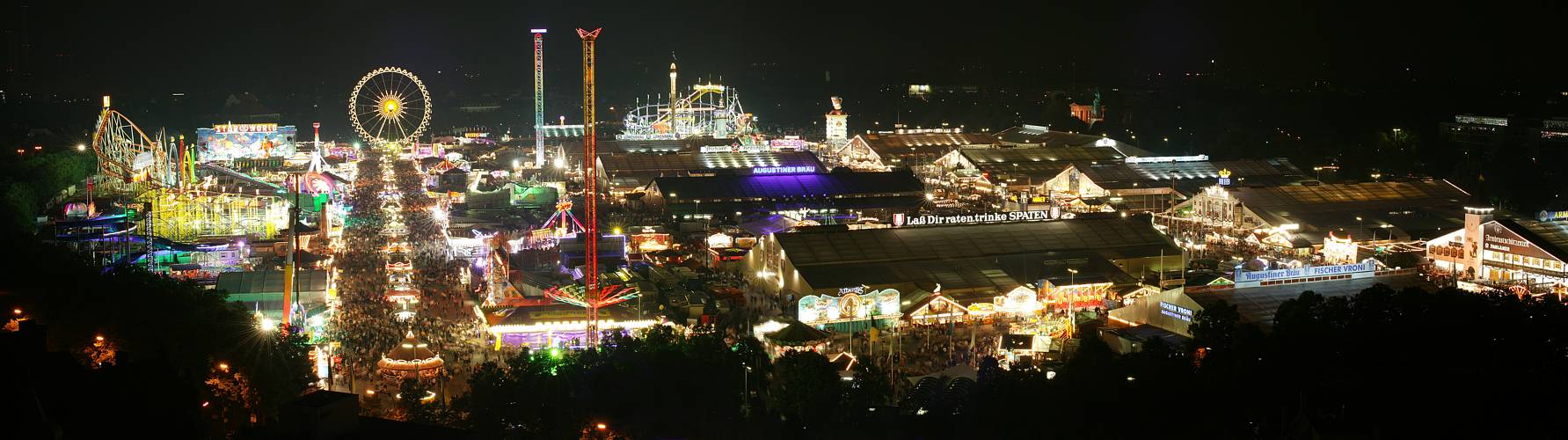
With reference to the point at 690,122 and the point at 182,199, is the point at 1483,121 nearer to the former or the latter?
the point at 690,122

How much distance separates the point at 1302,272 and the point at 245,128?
54.5 metres

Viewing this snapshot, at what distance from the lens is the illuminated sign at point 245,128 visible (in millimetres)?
66062

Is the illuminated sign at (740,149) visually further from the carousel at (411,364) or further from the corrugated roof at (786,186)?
the carousel at (411,364)

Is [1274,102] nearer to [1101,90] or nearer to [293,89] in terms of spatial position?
[1101,90]

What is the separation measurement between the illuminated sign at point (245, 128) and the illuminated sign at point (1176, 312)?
2089 inches

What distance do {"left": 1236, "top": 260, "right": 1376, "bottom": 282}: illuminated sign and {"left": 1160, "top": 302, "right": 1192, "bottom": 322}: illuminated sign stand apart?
1656 mm

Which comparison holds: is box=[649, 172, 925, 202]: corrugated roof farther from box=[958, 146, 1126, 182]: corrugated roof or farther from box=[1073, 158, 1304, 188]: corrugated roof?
box=[958, 146, 1126, 182]: corrugated roof

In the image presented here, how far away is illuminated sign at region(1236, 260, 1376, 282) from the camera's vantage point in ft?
82.7

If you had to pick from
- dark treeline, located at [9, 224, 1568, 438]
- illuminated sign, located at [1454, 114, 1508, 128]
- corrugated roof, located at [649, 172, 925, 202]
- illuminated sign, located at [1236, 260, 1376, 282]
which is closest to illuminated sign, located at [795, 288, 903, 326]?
dark treeline, located at [9, 224, 1568, 438]

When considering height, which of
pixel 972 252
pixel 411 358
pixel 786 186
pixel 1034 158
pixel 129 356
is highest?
pixel 1034 158

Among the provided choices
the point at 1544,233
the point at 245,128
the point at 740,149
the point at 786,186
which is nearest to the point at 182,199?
the point at 786,186

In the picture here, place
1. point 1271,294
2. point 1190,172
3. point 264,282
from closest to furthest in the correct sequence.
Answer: point 1271,294
point 264,282
point 1190,172

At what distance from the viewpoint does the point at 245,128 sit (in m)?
67.1

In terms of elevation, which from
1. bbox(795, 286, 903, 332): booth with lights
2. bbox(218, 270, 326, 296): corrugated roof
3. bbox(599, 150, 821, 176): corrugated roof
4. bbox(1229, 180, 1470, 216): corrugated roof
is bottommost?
bbox(795, 286, 903, 332): booth with lights
